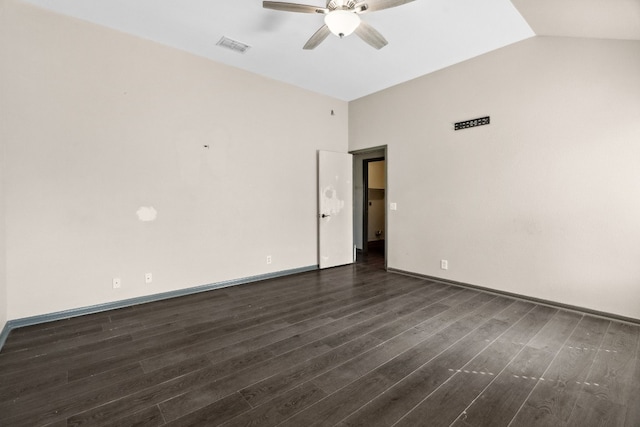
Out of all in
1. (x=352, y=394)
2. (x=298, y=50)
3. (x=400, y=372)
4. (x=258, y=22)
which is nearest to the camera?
(x=352, y=394)

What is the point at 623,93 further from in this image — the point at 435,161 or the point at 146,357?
the point at 146,357

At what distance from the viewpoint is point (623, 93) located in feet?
9.31

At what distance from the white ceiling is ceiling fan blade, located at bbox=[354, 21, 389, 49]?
1.04 ft

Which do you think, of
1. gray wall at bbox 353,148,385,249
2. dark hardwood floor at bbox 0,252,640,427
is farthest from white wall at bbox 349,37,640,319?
gray wall at bbox 353,148,385,249

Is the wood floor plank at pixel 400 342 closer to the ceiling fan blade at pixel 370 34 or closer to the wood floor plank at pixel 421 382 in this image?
the wood floor plank at pixel 421 382

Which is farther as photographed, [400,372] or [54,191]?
[54,191]

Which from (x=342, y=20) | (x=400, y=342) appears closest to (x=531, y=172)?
(x=400, y=342)

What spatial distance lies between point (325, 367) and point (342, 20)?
273cm

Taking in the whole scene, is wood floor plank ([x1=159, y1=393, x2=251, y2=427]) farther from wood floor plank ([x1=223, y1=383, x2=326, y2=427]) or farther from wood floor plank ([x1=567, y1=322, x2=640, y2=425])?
wood floor plank ([x1=567, y1=322, x2=640, y2=425])

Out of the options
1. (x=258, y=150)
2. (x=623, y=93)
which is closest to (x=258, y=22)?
(x=258, y=150)

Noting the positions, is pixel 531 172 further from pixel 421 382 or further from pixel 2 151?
pixel 2 151

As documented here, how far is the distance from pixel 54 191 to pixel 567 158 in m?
5.44

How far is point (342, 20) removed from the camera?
2.36 metres

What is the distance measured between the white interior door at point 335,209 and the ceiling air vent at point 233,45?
199 centimetres
